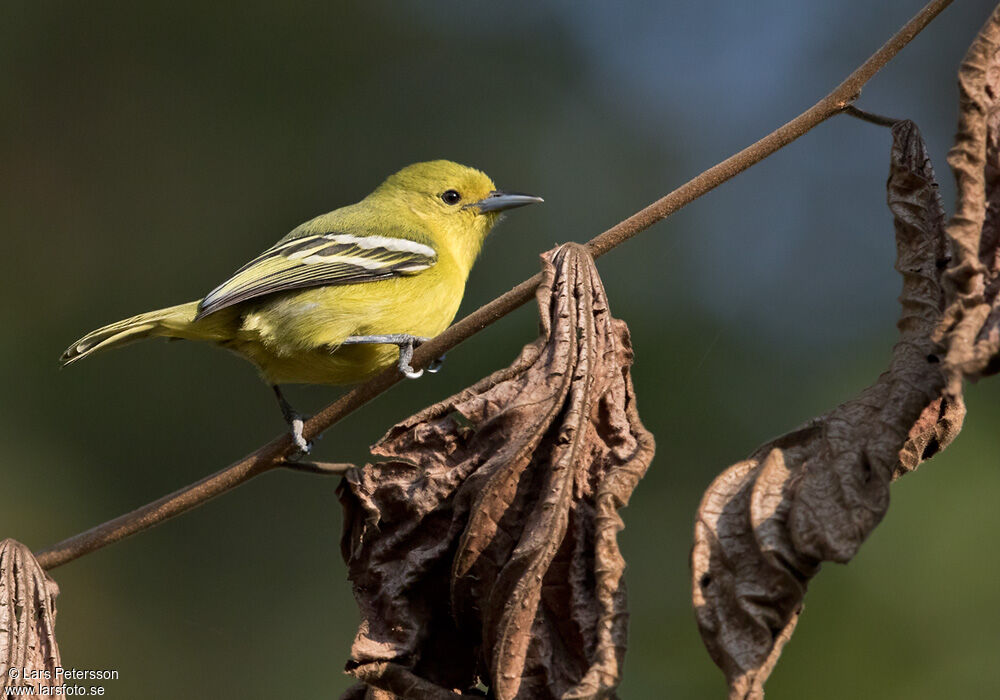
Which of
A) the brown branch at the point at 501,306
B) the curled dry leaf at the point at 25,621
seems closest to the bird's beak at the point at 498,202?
the brown branch at the point at 501,306

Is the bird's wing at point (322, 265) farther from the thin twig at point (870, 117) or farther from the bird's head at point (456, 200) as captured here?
the thin twig at point (870, 117)

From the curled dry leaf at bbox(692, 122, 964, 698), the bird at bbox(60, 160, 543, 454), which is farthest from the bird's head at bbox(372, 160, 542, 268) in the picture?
the curled dry leaf at bbox(692, 122, 964, 698)

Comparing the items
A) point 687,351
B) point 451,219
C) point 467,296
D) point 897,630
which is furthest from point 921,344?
point 467,296

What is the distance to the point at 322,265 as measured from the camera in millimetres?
4223

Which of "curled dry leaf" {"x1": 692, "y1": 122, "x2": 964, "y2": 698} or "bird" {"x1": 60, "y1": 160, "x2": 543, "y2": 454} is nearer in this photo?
"curled dry leaf" {"x1": 692, "y1": 122, "x2": 964, "y2": 698}

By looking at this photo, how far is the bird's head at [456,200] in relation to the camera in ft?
16.8

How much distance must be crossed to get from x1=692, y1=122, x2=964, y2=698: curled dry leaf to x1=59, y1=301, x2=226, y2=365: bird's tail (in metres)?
2.69

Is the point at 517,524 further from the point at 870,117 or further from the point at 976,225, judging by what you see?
the point at 870,117

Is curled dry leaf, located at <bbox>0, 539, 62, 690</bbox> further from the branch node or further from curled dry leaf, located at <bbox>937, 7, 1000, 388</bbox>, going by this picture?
the branch node

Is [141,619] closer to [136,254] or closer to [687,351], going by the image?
[136,254]

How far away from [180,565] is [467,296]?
276 centimetres

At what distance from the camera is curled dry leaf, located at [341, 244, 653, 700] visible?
1919 millimetres

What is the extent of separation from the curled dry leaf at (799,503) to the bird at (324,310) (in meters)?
2.04

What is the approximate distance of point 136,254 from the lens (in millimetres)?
7879
